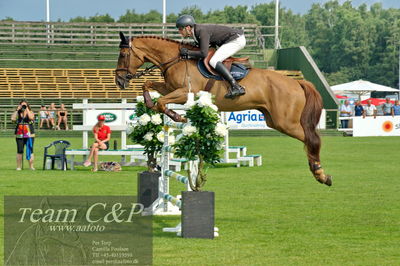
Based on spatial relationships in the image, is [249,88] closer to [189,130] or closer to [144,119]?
[144,119]

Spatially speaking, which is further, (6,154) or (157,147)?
(6,154)

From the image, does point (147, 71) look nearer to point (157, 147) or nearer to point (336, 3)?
point (157, 147)

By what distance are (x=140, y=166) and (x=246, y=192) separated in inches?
293

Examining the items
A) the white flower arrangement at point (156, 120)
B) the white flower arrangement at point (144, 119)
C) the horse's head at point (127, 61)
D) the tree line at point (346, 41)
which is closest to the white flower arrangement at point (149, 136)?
the white flower arrangement at point (144, 119)

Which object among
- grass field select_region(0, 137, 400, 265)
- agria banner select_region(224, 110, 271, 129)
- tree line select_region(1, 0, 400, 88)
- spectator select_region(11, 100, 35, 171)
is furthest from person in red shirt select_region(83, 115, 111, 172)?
tree line select_region(1, 0, 400, 88)

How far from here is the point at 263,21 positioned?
455ft

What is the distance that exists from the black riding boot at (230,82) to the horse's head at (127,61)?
1.21m

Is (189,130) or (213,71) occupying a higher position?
(213,71)

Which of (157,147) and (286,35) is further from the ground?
(286,35)

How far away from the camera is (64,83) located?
147 ft

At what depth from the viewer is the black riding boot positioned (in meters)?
12.7

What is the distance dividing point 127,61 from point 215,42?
4.38 feet

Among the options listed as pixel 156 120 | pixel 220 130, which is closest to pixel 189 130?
pixel 220 130

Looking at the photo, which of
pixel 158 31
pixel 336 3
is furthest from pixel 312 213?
pixel 336 3
